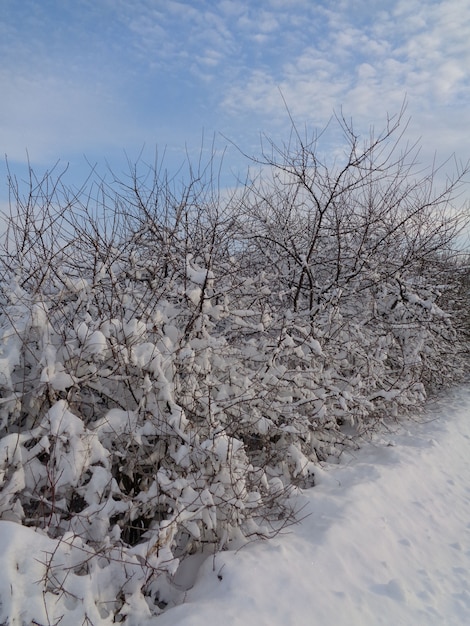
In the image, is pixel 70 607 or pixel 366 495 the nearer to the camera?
pixel 70 607

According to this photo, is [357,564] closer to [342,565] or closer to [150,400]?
[342,565]

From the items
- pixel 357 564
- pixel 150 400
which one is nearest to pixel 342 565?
pixel 357 564

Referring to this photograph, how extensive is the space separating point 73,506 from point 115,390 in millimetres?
892

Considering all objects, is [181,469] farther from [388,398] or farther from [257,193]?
[257,193]

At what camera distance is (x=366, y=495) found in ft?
13.9

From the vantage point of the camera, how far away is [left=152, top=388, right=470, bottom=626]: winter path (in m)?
2.68

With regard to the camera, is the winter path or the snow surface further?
the winter path

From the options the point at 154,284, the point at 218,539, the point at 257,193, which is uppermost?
the point at 257,193

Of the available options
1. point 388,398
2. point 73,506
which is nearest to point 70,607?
point 73,506

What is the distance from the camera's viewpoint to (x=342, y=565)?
10.4ft

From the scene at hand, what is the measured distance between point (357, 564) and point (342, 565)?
136mm

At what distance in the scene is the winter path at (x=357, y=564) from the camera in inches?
105

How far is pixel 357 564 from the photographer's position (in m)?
3.23

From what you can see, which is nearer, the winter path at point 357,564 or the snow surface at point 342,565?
the snow surface at point 342,565
